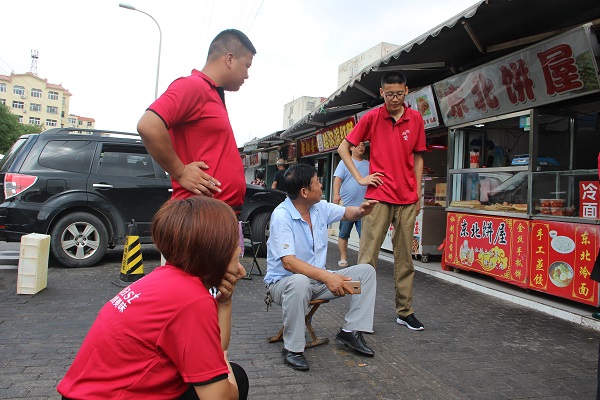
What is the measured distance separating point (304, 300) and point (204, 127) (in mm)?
1439

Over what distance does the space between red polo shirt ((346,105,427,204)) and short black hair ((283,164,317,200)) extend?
863mm

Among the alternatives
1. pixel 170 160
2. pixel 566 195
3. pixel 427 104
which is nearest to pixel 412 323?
pixel 566 195

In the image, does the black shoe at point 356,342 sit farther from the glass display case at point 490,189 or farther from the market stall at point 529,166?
the glass display case at point 490,189

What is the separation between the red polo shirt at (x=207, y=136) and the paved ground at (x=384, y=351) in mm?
1304

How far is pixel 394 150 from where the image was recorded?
3.93 meters

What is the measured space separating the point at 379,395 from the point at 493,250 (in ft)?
12.2

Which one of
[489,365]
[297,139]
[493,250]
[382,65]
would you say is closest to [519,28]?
[382,65]

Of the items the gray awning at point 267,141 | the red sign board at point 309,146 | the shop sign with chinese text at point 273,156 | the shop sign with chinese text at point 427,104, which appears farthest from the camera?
the shop sign with chinese text at point 273,156

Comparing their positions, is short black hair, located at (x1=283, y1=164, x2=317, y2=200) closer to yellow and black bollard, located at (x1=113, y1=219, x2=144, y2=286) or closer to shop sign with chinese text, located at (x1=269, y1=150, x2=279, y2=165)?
yellow and black bollard, located at (x1=113, y1=219, x2=144, y2=286)

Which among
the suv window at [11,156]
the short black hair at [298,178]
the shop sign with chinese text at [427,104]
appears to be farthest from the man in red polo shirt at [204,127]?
the shop sign with chinese text at [427,104]

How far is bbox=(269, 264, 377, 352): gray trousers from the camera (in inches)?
121

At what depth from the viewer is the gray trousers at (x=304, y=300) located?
3.06 m

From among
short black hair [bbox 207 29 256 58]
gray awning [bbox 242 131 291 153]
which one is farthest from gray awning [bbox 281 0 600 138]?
gray awning [bbox 242 131 291 153]

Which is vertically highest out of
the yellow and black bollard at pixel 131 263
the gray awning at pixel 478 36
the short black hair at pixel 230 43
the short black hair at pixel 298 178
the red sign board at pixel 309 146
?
the gray awning at pixel 478 36
